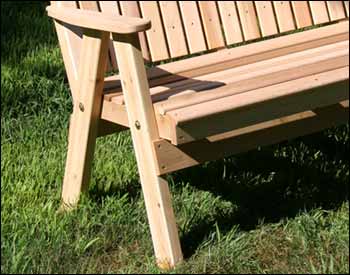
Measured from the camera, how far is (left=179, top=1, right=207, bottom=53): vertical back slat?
3.82 m

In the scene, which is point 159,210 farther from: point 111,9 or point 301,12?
point 301,12

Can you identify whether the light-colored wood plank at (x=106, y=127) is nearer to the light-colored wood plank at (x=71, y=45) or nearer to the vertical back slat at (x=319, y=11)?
the light-colored wood plank at (x=71, y=45)

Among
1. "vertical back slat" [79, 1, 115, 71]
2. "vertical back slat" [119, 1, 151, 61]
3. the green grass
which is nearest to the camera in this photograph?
the green grass

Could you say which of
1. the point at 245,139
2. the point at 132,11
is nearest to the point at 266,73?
the point at 245,139

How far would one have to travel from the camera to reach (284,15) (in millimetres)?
4004

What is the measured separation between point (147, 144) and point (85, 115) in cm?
42

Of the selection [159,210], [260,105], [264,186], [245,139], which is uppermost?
[260,105]

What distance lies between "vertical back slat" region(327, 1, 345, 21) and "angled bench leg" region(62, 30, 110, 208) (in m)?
1.36

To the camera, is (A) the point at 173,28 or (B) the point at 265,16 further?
(B) the point at 265,16

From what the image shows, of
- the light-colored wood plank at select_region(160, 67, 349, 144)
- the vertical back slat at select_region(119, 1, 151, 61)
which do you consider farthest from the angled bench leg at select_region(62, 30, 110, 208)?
the vertical back slat at select_region(119, 1, 151, 61)

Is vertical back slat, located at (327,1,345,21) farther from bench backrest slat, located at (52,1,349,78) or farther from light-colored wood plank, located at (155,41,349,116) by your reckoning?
light-colored wood plank, located at (155,41,349,116)

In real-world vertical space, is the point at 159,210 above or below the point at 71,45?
below

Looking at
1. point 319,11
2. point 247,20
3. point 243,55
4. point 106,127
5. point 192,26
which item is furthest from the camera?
point 319,11

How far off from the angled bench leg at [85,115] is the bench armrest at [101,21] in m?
0.06
